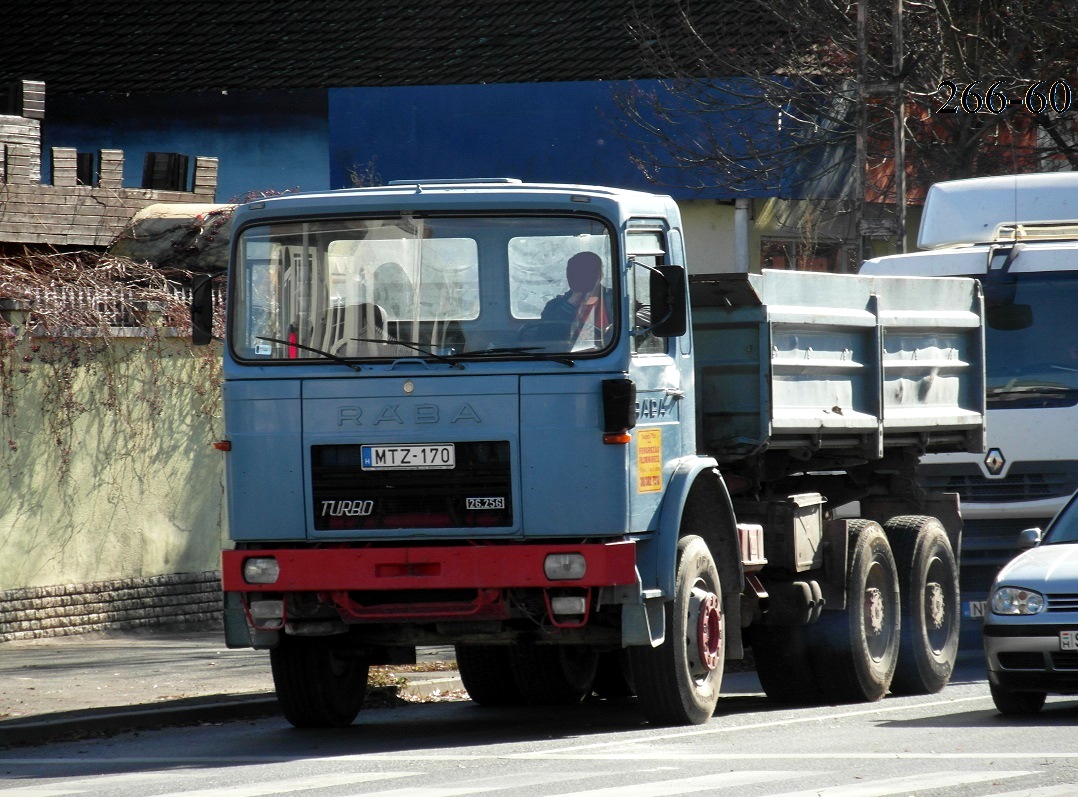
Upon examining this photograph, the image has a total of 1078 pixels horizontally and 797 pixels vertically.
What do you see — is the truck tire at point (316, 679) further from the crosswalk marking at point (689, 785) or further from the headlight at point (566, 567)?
the crosswalk marking at point (689, 785)

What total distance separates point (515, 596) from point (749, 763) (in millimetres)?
1652

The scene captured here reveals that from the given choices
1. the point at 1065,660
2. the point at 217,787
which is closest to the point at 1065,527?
the point at 1065,660

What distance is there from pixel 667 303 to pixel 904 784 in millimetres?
2875

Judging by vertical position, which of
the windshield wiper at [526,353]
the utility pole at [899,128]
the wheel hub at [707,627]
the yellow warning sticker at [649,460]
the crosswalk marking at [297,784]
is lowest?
the crosswalk marking at [297,784]

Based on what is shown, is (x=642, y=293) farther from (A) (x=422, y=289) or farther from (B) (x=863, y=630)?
(B) (x=863, y=630)

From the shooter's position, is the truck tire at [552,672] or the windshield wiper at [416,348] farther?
the truck tire at [552,672]

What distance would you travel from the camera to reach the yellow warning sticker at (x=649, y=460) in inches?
392

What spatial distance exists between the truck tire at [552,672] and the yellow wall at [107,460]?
13.5ft

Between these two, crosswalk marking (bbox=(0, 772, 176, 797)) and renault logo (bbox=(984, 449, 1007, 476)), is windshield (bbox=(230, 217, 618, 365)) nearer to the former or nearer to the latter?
crosswalk marking (bbox=(0, 772, 176, 797))

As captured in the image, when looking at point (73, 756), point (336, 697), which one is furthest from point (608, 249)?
point (73, 756)

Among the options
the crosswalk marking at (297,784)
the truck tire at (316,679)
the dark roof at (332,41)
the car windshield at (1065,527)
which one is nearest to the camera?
the crosswalk marking at (297,784)

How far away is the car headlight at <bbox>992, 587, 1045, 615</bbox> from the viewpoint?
430 inches

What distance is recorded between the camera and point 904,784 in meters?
8.23

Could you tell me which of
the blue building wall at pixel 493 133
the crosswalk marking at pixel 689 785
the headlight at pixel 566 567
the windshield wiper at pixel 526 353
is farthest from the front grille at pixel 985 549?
the blue building wall at pixel 493 133
